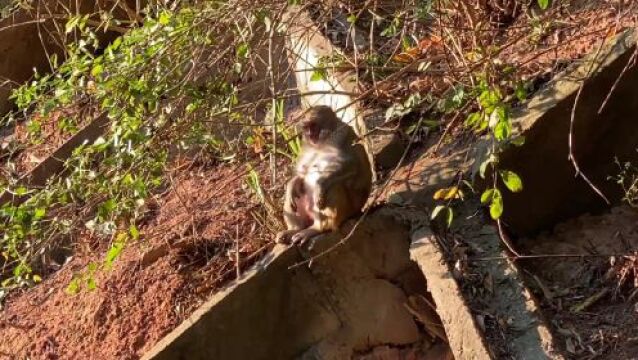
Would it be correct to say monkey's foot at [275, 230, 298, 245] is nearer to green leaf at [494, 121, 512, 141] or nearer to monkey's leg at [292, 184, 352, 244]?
monkey's leg at [292, 184, 352, 244]

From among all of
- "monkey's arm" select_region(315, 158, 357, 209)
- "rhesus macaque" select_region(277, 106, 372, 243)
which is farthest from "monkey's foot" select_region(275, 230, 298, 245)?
"monkey's arm" select_region(315, 158, 357, 209)

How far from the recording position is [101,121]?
26.5ft

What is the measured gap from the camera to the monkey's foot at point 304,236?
18.3 feet

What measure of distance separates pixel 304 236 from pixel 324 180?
13.2 inches

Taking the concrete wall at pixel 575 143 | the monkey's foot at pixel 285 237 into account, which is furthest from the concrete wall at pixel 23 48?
the concrete wall at pixel 575 143

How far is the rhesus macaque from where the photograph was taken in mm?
5551

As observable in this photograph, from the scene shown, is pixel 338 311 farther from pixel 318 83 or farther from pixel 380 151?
pixel 318 83

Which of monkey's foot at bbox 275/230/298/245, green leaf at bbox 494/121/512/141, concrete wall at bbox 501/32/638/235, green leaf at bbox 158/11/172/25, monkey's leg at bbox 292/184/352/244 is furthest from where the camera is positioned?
green leaf at bbox 158/11/172/25

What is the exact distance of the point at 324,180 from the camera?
5.63 m

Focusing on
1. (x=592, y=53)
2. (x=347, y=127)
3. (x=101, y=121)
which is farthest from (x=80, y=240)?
(x=592, y=53)

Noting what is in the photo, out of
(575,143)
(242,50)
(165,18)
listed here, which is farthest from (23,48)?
(575,143)

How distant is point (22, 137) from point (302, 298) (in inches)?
178

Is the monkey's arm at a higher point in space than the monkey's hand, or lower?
higher

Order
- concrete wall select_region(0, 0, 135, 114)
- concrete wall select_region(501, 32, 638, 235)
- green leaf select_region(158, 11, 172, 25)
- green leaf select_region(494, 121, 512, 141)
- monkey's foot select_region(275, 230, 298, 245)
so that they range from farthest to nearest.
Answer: concrete wall select_region(0, 0, 135, 114) → green leaf select_region(158, 11, 172, 25) → monkey's foot select_region(275, 230, 298, 245) → concrete wall select_region(501, 32, 638, 235) → green leaf select_region(494, 121, 512, 141)
